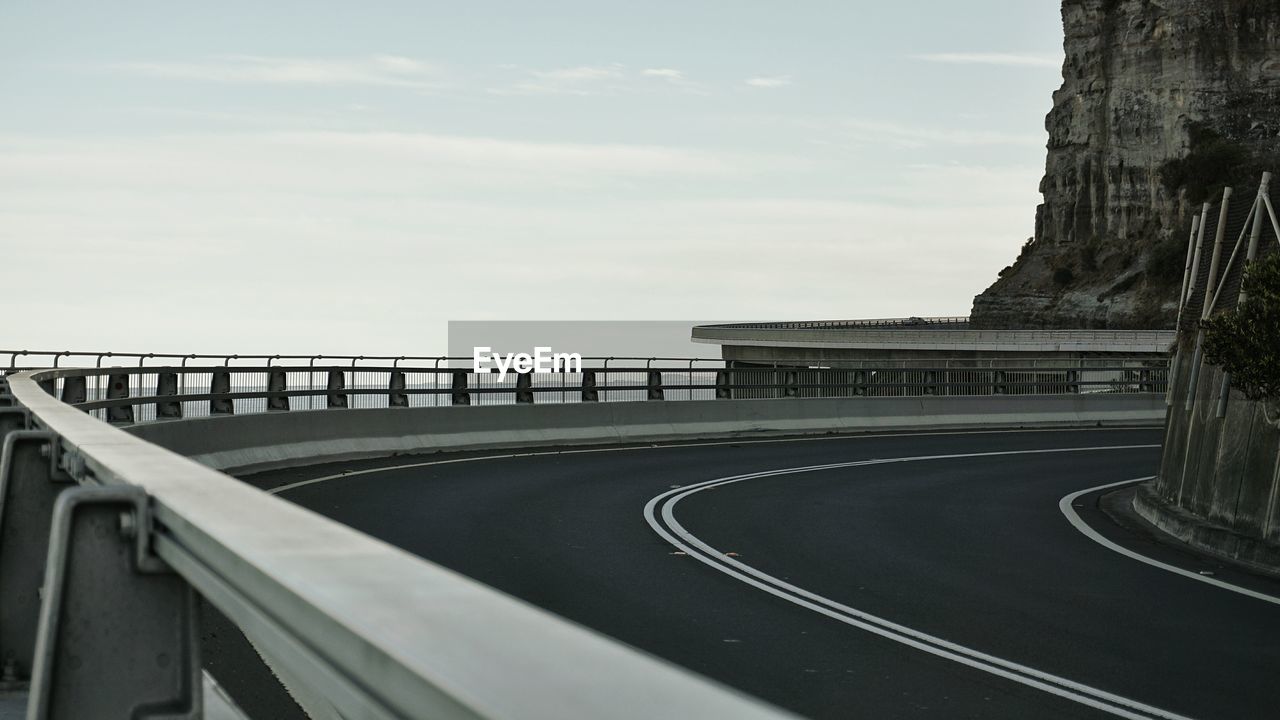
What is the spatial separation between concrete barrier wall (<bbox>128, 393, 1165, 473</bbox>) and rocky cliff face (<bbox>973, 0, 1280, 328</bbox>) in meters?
69.9

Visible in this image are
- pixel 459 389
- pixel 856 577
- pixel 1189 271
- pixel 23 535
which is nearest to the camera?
pixel 23 535

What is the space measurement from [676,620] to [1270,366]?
800 cm

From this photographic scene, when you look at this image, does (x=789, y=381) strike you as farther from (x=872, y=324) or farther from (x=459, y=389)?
(x=872, y=324)

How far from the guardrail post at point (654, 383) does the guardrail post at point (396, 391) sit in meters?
6.87

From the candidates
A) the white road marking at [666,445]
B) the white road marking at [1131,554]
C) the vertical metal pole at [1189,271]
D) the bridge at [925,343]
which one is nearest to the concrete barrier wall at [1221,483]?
the white road marking at [1131,554]

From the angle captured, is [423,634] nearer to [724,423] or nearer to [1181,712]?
[1181,712]

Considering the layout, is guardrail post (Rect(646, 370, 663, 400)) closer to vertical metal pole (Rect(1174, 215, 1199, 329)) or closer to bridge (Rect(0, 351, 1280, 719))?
bridge (Rect(0, 351, 1280, 719))

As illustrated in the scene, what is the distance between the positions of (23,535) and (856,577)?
9.54 meters

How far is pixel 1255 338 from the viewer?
630 inches

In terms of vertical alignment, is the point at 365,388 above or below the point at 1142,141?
below

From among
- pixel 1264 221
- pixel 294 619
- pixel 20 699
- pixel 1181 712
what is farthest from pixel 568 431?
pixel 294 619

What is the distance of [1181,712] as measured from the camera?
8.57 meters

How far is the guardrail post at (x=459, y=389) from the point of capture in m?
29.3

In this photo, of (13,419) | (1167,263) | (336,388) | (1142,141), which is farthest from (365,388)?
(1142,141)
